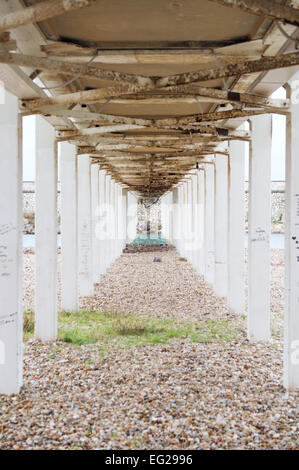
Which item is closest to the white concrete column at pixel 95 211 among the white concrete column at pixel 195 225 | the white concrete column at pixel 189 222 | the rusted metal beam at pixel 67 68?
the white concrete column at pixel 195 225

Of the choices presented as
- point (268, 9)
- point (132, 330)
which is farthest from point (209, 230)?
point (268, 9)

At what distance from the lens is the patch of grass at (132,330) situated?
7.24 meters

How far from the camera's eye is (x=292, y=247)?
195 inches

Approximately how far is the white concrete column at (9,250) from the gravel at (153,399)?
350mm

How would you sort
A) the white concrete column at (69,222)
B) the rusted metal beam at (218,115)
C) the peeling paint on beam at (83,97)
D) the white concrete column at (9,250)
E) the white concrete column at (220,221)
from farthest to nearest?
the white concrete column at (220,221) < the white concrete column at (69,222) < the rusted metal beam at (218,115) < the white concrete column at (9,250) < the peeling paint on beam at (83,97)

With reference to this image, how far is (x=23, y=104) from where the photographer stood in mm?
5043

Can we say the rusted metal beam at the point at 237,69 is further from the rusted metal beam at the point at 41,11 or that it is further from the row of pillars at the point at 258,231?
the rusted metal beam at the point at 41,11

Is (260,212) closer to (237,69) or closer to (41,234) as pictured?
(237,69)

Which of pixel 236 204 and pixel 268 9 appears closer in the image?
pixel 268 9

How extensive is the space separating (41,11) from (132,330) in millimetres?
5797

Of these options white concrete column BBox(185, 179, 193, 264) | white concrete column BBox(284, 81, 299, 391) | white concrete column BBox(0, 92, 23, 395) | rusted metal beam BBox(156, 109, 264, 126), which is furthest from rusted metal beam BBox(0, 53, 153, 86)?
white concrete column BBox(185, 179, 193, 264)

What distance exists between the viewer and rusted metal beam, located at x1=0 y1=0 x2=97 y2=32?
115 inches

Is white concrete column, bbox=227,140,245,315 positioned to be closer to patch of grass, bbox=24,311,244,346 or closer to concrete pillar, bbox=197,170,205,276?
patch of grass, bbox=24,311,244,346

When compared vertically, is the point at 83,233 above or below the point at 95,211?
below
